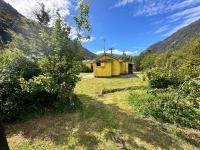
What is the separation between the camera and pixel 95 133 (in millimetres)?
6496

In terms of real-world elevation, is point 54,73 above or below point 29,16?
below

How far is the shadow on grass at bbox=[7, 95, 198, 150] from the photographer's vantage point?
5.93 m

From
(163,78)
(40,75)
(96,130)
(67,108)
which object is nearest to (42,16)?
(40,75)

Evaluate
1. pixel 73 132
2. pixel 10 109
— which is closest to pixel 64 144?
pixel 73 132

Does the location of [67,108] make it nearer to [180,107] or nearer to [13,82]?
[13,82]

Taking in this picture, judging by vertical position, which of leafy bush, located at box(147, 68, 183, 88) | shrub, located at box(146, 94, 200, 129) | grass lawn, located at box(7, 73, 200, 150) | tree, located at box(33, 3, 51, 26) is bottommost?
grass lawn, located at box(7, 73, 200, 150)

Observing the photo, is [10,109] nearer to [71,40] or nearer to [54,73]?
[54,73]

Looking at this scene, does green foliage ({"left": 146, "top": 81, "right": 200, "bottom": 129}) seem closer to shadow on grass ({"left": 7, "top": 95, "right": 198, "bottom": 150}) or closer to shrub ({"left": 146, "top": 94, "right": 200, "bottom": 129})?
shrub ({"left": 146, "top": 94, "right": 200, "bottom": 129})

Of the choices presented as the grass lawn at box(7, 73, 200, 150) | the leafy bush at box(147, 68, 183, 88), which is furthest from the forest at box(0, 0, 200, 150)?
the leafy bush at box(147, 68, 183, 88)

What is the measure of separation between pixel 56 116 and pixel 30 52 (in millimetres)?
3654

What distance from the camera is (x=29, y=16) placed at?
979cm

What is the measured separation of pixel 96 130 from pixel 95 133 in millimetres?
225

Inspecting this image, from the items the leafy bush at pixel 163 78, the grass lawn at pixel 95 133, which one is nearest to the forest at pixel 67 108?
the grass lawn at pixel 95 133

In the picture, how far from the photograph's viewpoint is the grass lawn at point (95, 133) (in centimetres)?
580
